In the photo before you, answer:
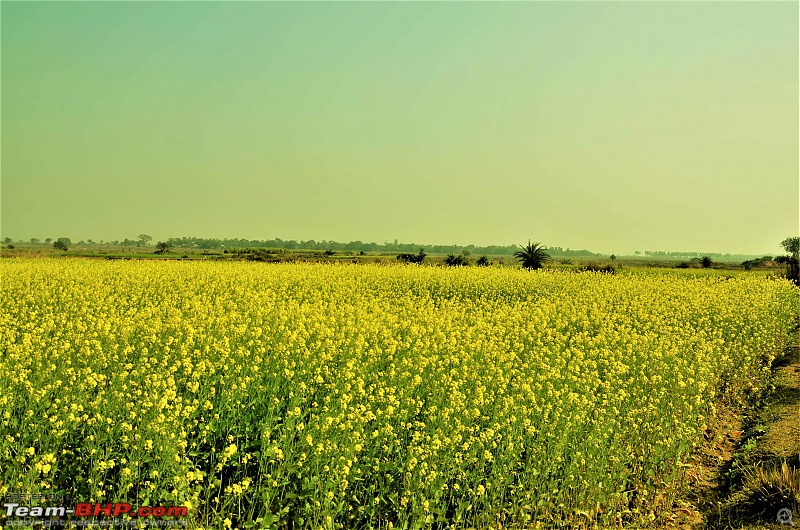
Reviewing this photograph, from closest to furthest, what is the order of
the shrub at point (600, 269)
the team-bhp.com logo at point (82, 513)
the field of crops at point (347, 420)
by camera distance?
the team-bhp.com logo at point (82, 513), the field of crops at point (347, 420), the shrub at point (600, 269)

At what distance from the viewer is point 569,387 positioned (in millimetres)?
9516

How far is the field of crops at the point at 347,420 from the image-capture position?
5922 mm

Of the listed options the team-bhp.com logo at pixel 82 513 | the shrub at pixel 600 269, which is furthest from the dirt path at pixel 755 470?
the shrub at pixel 600 269

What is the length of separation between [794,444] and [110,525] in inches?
390

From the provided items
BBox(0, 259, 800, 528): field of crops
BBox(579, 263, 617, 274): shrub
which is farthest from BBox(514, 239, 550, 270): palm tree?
BBox(0, 259, 800, 528): field of crops

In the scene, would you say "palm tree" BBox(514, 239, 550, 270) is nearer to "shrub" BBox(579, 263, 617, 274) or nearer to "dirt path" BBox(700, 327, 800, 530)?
"shrub" BBox(579, 263, 617, 274)

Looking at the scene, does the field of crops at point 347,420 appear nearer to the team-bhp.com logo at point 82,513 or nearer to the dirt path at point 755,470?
the team-bhp.com logo at point 82,513

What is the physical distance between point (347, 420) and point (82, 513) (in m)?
2.55

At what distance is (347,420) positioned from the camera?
21.9 ft

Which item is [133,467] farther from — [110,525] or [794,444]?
[794,444]

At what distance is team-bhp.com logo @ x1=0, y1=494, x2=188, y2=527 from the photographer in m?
5.31

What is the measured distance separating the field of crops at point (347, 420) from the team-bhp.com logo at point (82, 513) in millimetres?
130

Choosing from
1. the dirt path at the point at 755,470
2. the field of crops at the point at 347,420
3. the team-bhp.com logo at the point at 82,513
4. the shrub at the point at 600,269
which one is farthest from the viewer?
the shrub at the point at 600,269

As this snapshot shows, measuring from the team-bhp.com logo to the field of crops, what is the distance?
5.1 inches
